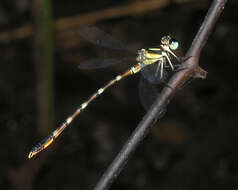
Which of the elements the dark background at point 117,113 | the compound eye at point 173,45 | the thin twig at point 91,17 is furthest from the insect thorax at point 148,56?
the thin twig at point 91,17

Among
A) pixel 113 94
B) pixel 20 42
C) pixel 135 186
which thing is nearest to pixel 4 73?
pixel 20 42

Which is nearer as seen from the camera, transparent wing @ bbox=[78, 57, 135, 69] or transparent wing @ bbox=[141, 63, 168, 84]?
transparent wing @ bbox=[141, 63, 168, 84]

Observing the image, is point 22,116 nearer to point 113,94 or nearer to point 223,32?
point 113,94

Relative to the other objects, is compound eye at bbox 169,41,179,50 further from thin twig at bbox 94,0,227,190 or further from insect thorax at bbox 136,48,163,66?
thin twig at bbox 94,0,227,190

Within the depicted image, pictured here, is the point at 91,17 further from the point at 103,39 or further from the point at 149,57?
the point at 149,57

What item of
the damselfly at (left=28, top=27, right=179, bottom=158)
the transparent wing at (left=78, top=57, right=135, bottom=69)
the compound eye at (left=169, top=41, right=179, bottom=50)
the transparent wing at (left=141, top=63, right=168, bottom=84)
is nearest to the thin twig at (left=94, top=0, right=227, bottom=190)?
the transparent wing at (left=141, top=63, right=168, bottom=84)
